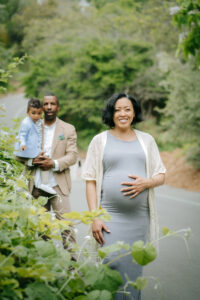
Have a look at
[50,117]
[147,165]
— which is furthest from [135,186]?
[50,117]

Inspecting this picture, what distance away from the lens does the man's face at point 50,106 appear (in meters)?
4.29

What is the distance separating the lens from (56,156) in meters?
Answer: 4.37

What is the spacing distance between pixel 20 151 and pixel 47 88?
71.0 ft

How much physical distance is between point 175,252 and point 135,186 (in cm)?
334

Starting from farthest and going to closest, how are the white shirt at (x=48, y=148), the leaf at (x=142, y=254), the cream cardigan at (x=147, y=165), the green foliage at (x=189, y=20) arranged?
the white shirt at (x=48, y=148)
the green foliage at (x=189, y=20)
the cream cardigan at (x=147, y=165)
the leaf at (x=142, y=254)

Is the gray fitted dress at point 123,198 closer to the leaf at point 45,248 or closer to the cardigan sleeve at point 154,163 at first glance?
the cardigan sleeve at point 154,163

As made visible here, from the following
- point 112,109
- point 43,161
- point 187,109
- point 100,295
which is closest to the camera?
point 100,295

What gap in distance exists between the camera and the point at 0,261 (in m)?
1.16

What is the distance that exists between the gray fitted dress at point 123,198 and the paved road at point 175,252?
509 mm

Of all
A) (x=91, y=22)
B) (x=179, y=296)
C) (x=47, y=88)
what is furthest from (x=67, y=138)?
(x=91, y=22)

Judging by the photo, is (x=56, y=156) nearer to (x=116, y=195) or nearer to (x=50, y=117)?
(x=50, y=117)

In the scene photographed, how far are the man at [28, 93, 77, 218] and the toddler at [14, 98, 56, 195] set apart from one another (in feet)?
0.25

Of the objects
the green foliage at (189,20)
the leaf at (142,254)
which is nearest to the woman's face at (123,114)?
the green foliage at (189,20)

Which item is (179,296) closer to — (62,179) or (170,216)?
(62,179)
